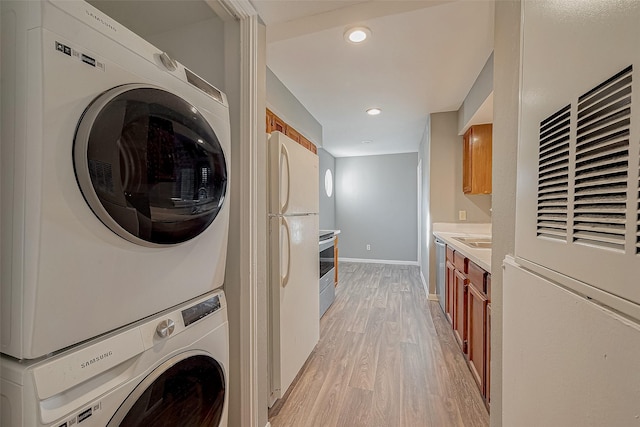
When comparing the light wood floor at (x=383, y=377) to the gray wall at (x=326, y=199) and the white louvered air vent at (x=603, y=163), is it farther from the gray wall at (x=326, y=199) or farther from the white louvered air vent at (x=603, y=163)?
the gray wall at (x=326, y=199)

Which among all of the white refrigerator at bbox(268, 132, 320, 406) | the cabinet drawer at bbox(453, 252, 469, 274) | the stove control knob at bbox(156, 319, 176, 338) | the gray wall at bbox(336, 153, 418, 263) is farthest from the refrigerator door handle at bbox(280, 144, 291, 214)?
the gray wall at bbox(336, 153, 418, 263)

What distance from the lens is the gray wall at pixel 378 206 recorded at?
5.73 meters

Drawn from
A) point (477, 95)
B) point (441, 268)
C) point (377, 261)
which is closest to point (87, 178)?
point (477, 95)

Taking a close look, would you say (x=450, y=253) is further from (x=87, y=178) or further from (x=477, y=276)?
(x=87, y=178)

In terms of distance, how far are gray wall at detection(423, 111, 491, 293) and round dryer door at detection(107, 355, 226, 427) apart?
121 inches

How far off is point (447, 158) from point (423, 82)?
47.3 inches

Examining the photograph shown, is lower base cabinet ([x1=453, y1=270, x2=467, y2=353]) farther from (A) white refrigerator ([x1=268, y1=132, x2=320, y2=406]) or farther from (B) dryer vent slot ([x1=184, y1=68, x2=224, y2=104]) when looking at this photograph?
(B) dryer vent slot ([x1=184, y1=68, x2=224, y2=104])

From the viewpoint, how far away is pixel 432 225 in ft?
11.1

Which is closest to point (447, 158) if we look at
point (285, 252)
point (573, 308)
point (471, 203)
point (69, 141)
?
point (471, 203)

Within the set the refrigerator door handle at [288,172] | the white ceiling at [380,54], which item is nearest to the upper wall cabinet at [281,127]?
the white ceiling at [380,54]

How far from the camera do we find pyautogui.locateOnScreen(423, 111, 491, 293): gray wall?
3.23m

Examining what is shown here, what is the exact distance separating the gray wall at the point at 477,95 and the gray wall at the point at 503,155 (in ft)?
3.93

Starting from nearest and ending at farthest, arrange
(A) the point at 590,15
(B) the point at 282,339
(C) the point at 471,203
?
(A) the point at 590,15
(B) the point at 282,339
(C) the point at 471,203

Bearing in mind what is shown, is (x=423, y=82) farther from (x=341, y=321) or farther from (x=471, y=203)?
(x=341, y=321)
